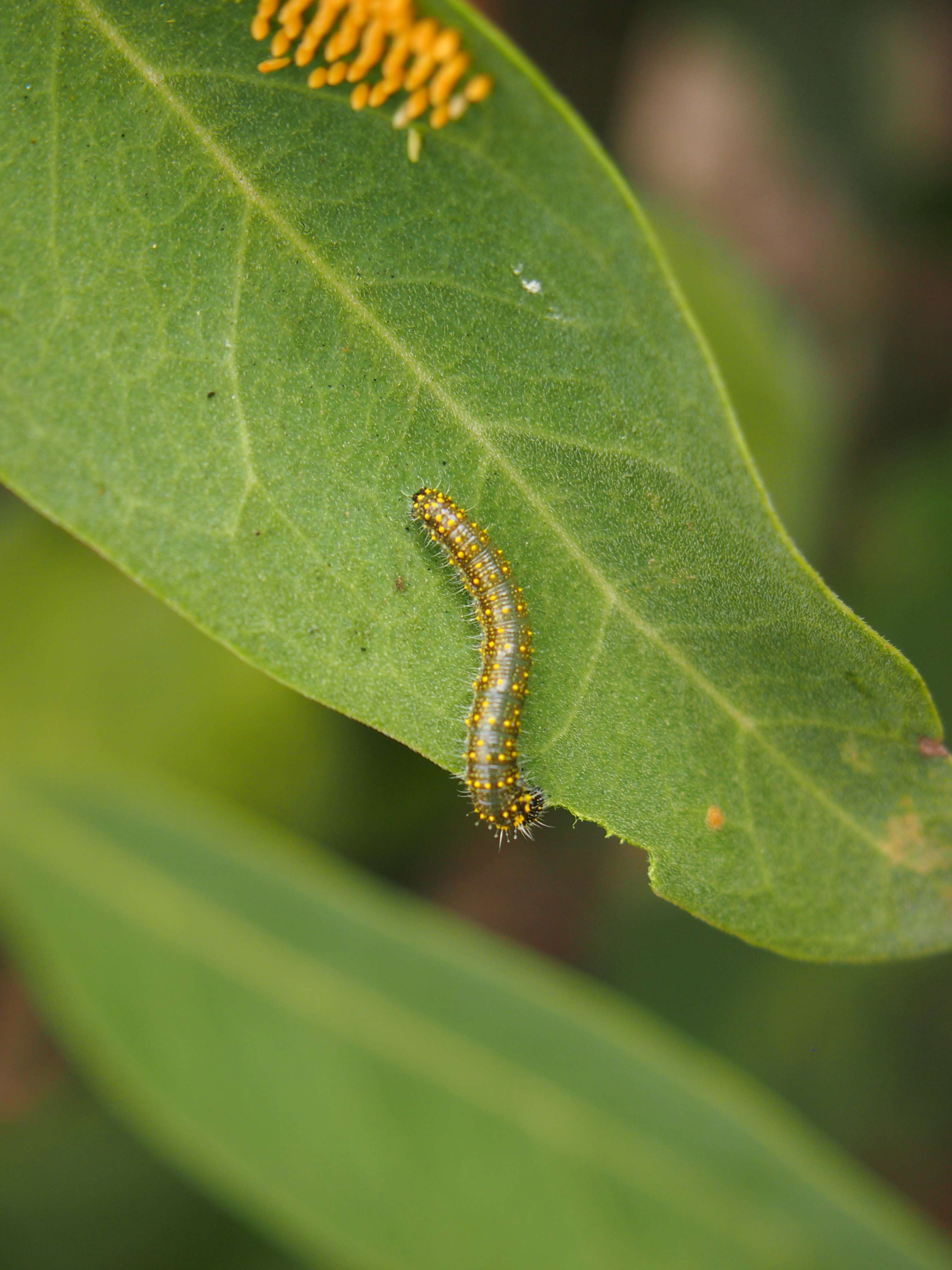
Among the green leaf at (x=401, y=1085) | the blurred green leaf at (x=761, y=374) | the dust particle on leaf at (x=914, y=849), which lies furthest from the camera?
the blurred green leaf at (x=761, y=374)

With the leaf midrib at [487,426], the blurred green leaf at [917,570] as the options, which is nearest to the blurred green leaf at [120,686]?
the leaf midrib at [487,426]

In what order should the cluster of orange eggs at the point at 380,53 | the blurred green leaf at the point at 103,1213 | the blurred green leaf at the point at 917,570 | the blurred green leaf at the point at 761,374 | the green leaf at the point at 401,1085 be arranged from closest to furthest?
the cluster of orange eggs at the point at 380,53, the green leaf at the point at 401,1085, the blurred green leaf at the point at 761,374, the blurred green leaf at the point at 103,1213, the blurred green leaf at the point at 917,570

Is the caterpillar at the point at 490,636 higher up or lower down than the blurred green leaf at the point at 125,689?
higher up

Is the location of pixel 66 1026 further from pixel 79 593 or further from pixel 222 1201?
pixel 79 593

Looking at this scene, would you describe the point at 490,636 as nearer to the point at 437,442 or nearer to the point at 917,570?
the point at 437,442

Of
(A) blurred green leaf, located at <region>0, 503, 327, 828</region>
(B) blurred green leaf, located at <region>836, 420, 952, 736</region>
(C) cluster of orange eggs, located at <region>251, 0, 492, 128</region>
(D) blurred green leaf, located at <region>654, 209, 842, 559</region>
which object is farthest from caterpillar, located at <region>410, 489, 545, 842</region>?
(B) blurred green leaf, located at <region>836, 420, 952, 736</region>

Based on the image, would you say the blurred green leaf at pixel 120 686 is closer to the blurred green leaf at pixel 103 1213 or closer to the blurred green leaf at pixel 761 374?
the blurred green leaf at pixel 103 1213
